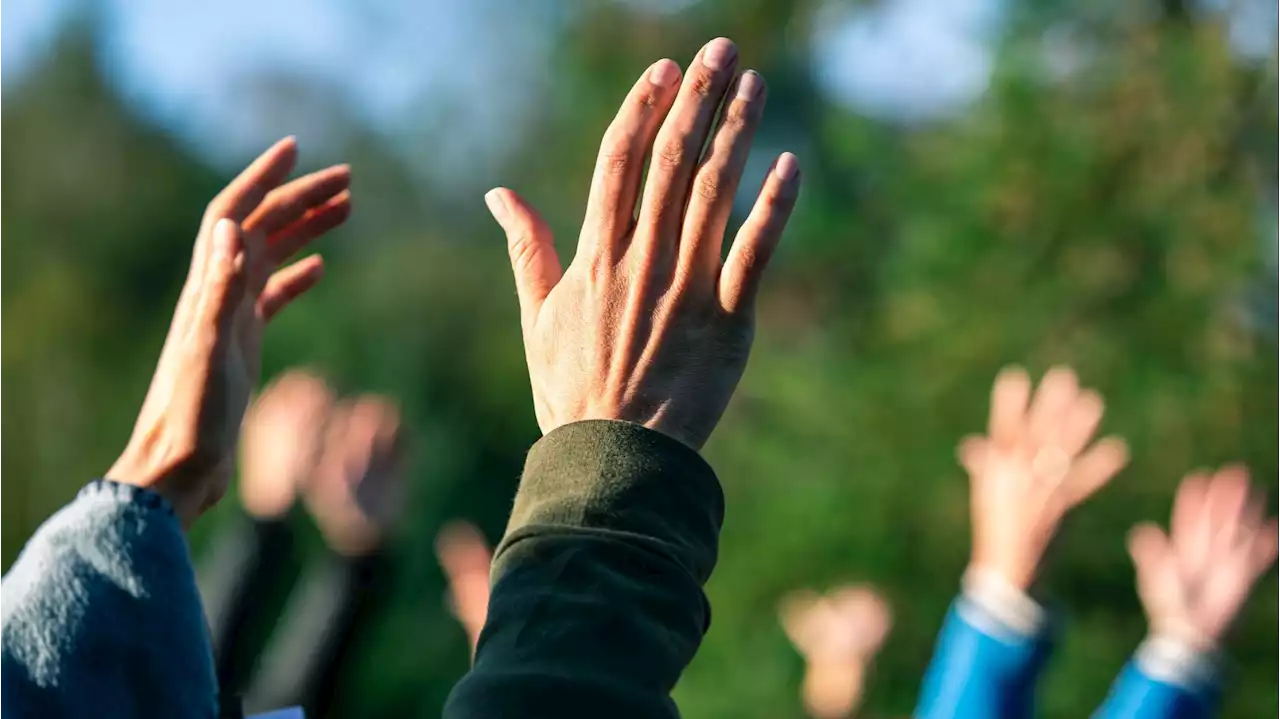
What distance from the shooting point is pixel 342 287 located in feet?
75.8

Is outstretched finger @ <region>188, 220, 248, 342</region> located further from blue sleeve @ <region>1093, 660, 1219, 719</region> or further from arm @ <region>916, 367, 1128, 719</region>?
blue sleeve @ <region>1093, 660, 1219, 719</region>

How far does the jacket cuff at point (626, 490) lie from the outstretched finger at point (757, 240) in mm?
164

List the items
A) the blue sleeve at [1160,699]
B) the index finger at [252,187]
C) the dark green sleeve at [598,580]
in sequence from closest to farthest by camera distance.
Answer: the dark green sleeve at [598,580] < the index finger at [252,187] < the blue sleeve at [1160,699]

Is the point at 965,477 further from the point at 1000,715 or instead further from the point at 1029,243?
the point at 1000,715

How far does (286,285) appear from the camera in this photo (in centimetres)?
202

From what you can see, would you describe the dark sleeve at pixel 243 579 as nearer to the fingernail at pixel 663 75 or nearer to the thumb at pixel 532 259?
the thumb at pixel 532 259

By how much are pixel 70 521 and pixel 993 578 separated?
165cm

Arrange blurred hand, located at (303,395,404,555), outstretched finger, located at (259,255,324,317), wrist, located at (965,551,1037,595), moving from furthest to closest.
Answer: blurred hand, located at (303,395,404,555) < wrist, located at (965,551,1037,595) < outstretched finger, located at (259,255,324,317)

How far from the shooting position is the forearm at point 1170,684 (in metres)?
2.68

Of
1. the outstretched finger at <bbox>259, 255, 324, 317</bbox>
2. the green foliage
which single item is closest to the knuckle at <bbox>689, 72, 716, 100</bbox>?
the outstretched finger at <bbox>259, 255, 324, 317</bbox>

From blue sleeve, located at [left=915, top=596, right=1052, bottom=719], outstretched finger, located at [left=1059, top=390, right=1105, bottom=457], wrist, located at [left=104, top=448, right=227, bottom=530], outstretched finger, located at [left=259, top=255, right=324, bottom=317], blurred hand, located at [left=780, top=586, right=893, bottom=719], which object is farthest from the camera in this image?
blurred hand, located at [left=780, top=586, right=893, bottom=719]

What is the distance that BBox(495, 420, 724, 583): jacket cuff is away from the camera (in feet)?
4.17

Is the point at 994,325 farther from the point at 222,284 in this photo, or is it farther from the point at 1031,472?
the point at 222,284

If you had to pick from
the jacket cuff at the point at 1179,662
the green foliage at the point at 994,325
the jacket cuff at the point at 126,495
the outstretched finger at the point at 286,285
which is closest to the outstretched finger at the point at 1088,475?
the jacket cuff at the point at 1179,662
